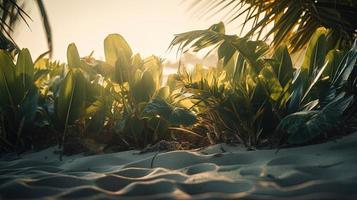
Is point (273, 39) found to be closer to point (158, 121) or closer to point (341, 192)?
point (158, 121)

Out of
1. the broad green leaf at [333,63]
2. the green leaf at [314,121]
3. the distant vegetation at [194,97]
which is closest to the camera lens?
the green leaf at [314,121]

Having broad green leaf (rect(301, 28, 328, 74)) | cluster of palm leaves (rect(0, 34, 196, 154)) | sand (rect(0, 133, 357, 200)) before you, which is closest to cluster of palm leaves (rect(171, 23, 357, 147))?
broad green leaf (rect(301, 28, 328, 74))

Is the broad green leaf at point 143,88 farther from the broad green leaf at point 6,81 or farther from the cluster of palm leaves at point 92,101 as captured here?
the broad green leaf at point 6,81

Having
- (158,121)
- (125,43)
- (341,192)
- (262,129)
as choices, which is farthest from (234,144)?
(125,43)

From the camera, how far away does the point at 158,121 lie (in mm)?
2070

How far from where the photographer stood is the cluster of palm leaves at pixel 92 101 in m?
2.07

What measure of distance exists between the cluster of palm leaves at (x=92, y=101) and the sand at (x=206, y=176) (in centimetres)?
35

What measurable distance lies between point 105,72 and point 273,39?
1.35m

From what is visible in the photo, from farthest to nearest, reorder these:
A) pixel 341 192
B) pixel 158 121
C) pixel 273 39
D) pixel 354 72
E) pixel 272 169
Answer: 1. pixel 273 39
2. pixel 158 121
3. pixel 354 72
4. pixel 272 169
5. pixel 341 192

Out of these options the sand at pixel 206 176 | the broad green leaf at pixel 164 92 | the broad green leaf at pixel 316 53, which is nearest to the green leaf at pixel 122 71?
the broad green leaf at pixel 164 92

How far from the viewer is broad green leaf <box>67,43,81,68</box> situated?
97.1 inches

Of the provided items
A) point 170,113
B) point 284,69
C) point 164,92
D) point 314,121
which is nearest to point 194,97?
point 170,113

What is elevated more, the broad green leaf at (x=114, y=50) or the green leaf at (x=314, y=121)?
the broad green leaf at (x=114, y=50)

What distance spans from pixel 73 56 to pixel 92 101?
45cm
